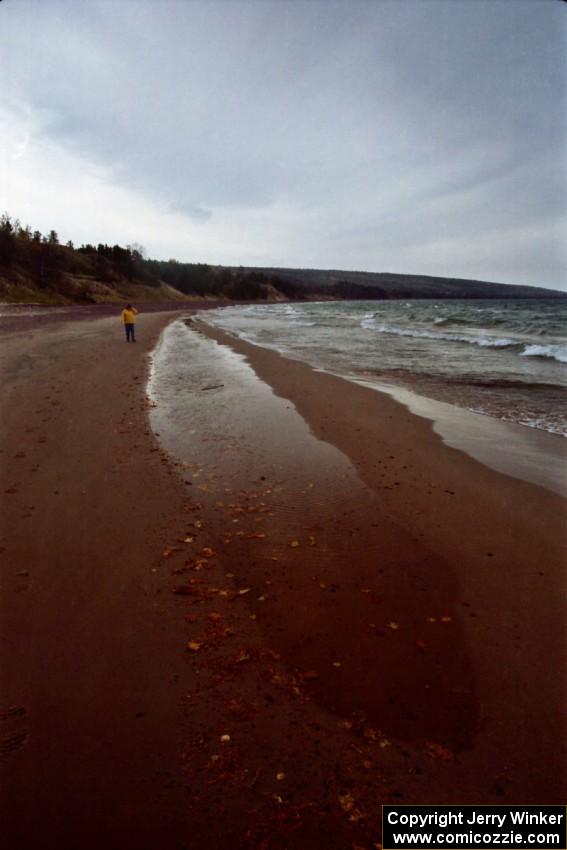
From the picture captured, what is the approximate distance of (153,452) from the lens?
5770mm

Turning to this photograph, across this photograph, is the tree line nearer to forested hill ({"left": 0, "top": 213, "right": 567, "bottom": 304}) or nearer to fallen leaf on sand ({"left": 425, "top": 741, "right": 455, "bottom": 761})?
forested hill ({"left": 0, "top": 213, "right": 567, "bottom": 304})

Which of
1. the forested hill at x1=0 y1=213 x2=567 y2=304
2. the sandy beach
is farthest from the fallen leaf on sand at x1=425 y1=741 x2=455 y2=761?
the forested hill at x1=0 y1=213 x2=567 y2=304

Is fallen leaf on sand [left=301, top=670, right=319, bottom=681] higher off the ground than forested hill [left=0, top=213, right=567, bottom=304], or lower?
lower

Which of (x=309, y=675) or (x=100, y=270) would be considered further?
(x=100, y=270)

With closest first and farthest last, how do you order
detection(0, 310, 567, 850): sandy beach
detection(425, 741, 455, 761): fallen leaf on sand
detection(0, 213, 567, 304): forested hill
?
1. detection(0, 310, 567, 850): sandy beach
2. detection(425, 741, 455, 761): fallen leaf on sand
3. detection(0, 213, 567, 304): forested hill

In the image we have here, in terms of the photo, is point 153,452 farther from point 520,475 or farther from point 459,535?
point 520,475

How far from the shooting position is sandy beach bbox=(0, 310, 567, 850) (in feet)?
5.98

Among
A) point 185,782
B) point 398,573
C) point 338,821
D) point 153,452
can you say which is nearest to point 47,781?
point 185,782

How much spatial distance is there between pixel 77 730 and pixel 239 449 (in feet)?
13.5

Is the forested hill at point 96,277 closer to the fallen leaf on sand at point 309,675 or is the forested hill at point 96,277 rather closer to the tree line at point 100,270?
the tree line at point 100,270

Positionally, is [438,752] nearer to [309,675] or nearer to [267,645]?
[309,675]

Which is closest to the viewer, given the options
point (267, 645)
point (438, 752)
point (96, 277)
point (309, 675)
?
point (438, 752)

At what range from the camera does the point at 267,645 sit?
2633 millimetres

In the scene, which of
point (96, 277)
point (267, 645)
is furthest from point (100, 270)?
point (267, 645)
